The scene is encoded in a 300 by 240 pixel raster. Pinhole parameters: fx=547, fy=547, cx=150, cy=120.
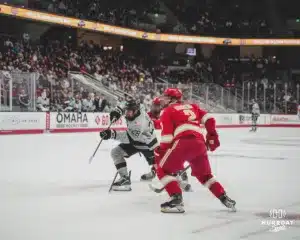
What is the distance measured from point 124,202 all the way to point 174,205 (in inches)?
37.7

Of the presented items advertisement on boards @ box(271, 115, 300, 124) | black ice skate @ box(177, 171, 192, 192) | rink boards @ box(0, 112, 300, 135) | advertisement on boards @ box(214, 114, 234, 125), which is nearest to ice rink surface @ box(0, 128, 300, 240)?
black ice skate @ box(177, 171, 192, 192)

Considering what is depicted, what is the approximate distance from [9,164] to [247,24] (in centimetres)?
3302

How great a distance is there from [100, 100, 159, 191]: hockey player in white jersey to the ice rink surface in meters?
0.34

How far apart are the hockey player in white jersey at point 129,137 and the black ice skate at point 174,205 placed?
5.65 ft

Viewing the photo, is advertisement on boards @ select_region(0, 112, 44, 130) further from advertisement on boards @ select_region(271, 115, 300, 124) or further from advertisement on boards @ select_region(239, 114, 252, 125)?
advertisement on boards @ select_region(271, 115, 300, 124)

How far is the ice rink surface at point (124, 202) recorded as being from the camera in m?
4.96

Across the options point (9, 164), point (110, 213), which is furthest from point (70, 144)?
point (110, 213)

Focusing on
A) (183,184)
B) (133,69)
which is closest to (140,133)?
(183,184)

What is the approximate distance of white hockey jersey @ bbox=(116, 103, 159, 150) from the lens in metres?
7.89

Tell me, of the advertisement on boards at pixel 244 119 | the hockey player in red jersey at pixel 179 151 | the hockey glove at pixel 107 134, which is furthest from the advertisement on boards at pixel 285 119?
the hockey player in red jersey at pixel 179 151

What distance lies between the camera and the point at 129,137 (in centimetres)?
798

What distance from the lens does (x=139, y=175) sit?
9391 millimetres

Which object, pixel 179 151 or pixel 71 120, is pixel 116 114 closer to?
pixel 179 151

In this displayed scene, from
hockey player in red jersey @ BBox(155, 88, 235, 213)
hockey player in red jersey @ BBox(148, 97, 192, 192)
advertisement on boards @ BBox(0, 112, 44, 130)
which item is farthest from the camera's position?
advertisement on boards @ BBox(0, 112, 44, 130)
